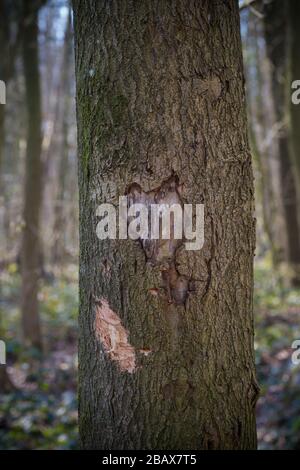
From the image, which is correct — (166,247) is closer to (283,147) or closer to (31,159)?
(31,159)

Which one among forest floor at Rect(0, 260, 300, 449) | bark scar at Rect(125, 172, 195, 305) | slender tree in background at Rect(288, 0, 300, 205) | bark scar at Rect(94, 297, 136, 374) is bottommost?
forest floor at Rect(0, 260, 300, 449)

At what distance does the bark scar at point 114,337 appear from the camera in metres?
1.85

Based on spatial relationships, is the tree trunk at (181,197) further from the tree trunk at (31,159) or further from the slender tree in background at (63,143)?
the slender tree in background at (63,143)

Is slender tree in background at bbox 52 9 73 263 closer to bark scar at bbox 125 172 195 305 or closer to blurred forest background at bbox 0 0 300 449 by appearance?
blurred forest background at bbox 0 0 300 449

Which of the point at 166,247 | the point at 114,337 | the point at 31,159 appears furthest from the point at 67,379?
the point at 166,247

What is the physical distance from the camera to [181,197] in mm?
1790

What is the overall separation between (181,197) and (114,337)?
0.63 meters

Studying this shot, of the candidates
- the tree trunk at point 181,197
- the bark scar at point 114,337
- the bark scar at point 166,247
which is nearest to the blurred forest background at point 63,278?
the tree trunk at point 181,197

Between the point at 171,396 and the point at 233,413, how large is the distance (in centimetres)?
30

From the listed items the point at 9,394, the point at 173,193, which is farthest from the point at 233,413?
the point at 9,394

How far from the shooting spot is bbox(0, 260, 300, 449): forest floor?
15.7ft

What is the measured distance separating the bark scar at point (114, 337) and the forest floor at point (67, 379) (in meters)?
3.09

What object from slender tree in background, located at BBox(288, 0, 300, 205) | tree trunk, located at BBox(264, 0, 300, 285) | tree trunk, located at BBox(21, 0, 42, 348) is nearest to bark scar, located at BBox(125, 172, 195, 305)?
slender tree in background, located at BBox(288, 0, 300, 205)
